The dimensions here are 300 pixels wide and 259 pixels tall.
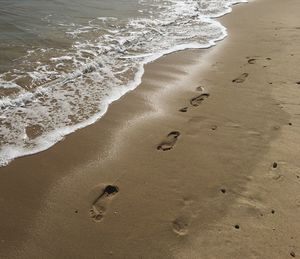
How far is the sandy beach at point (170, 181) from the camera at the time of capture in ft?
11.6

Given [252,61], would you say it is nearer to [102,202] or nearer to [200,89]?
[200,89]

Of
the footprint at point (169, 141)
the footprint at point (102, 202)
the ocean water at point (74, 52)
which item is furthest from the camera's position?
the ocean water at point (74, 52)

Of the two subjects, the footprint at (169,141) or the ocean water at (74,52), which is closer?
the footprint at (169,141)

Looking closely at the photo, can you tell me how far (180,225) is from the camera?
370 centimetres

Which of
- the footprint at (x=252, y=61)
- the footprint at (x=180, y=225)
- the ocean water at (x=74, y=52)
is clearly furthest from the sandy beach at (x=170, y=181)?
the footprint at (x=252, y=61)

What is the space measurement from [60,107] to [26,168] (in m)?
1.46

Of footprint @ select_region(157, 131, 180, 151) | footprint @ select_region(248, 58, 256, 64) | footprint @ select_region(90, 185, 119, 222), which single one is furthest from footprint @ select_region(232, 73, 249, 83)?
footprint @ select_region(90, 185, 119, 222)

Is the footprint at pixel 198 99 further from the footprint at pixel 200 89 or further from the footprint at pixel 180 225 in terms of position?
the footprint at pixel 180 225

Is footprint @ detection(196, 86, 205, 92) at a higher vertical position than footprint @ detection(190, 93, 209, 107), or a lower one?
higher

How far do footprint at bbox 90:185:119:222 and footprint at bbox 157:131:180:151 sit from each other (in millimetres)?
928

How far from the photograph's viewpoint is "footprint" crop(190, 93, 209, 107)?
19.3 ft

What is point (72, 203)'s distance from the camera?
3953mm

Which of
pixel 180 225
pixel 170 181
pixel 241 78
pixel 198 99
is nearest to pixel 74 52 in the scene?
pixel 198 99

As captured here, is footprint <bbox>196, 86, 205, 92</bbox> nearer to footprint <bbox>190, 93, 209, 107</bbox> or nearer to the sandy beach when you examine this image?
the sandy beach
